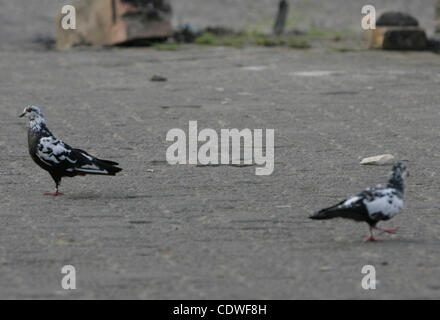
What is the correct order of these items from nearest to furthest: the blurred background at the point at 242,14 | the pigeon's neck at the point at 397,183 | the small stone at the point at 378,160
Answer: the pigeon's neck at the point at 397,183, the small stone at the point at 378,160, the blurred background at the point at 242,14

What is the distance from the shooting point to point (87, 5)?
17.1 meters

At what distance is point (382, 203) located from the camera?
6.54 meters

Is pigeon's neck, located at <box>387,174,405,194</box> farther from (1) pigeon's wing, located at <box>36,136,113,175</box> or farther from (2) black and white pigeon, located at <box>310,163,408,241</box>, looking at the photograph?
(1) pigeon's wing, located at <box>36,136,113,175</box>

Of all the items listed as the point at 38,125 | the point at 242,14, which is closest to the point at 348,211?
the point at 38,125

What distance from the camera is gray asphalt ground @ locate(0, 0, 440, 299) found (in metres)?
6.02

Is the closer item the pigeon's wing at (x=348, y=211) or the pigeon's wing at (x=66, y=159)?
the pigeon's wing at (x=348, y=211)

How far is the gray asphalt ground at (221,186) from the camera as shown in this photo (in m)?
6.02

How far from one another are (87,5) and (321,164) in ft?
29.2

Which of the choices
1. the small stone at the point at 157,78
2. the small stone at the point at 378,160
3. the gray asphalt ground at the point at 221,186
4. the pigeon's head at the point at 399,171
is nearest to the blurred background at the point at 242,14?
the gray asphalt ground at the point at 221,186

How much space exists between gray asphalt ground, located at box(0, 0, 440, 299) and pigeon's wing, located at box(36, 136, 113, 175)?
0.22 meters

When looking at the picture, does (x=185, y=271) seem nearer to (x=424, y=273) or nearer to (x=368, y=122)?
(x=424, y=273)

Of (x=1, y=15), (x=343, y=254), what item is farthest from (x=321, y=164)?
(x=1, y=15)

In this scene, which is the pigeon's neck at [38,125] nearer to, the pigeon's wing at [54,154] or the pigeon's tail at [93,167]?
the pigeon's wing at [54,154]

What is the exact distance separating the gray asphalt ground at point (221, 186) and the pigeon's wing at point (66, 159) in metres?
0.22
